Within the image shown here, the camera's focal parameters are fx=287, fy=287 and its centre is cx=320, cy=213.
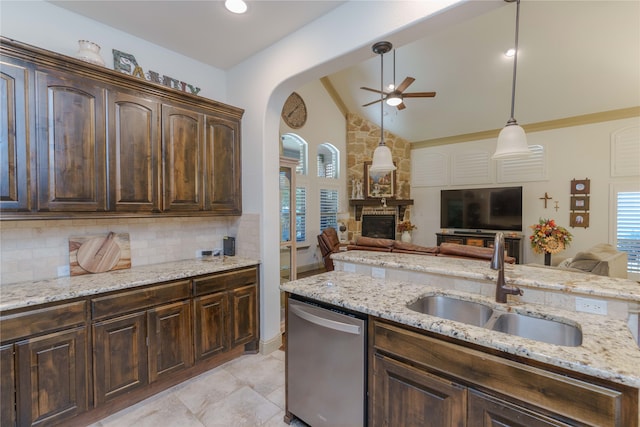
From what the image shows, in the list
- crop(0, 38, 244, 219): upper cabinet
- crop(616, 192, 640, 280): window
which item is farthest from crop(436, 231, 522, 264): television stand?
crop(0, 38, 244, 219): upper cabinet

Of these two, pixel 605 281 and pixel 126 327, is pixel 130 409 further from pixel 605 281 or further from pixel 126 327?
pixel 605 281

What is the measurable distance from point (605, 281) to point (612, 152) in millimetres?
5457

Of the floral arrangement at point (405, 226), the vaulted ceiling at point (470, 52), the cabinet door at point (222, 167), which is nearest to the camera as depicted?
the vaulted ceiling at point (470, 52)

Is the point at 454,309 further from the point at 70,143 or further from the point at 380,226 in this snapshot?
the point at 380,226

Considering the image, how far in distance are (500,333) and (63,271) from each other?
296cm

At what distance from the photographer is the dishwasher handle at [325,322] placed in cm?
159

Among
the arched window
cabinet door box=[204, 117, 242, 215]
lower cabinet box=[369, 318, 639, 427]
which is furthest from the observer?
the arched window

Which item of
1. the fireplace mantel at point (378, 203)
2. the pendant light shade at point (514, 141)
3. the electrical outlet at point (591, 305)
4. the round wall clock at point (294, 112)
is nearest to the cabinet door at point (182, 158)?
the pendant light shade at point (514, 141)

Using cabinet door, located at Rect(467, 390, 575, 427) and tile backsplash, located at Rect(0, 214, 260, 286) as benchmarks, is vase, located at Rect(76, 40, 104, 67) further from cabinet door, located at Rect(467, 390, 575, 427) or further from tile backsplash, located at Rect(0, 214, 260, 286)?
cabinet door, located at Rect(467, 390, 575, 427)

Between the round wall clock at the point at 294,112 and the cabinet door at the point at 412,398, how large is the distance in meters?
5.10

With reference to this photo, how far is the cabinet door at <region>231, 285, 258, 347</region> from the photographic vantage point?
2.71 metres

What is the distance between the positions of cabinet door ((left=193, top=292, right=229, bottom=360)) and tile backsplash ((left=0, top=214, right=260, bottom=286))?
600 mm

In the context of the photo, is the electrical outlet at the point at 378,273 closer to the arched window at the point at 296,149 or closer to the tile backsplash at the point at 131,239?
the tile backsplash at the point at 131,239

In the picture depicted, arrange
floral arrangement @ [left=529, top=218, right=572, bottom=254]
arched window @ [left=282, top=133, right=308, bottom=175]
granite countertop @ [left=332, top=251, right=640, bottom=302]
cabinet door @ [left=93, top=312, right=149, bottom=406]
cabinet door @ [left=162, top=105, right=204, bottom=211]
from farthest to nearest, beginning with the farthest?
1. arched window @ [left=282, top=133, right=308, bottom=175]
2. floral arrangement @ [left=529, top=218, right=572, bottom=254]
3. cabinet door @ [left=162, top=105, right=204, bottom=211]
4. cabinet door @ [left=93, top=312, right=149, bottom=406]
5. granite countertop @ [left=332, top=251, right=640, bottom=302]
